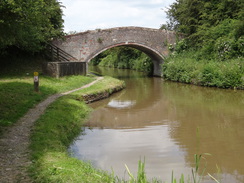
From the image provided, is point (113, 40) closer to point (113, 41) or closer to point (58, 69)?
point (113, 41)

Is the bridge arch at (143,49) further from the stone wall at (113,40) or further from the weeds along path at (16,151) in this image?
the weeds along path at (16,151)

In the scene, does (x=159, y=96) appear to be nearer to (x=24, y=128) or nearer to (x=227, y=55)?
(x=227, y=55)

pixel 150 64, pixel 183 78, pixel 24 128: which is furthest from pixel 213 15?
pixel 24 128

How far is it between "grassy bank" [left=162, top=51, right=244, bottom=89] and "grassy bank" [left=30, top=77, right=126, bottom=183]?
838 centimetres

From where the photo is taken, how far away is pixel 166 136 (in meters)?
7.03

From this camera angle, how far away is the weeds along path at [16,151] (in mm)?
3910

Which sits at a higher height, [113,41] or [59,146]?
[113,41]

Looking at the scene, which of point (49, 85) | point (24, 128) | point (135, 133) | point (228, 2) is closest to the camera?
point (24, 128)

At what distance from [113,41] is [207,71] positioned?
7.88 m

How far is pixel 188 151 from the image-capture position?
589cm

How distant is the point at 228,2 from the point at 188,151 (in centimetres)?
1562

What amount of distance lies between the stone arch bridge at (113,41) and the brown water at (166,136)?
8.96 meters

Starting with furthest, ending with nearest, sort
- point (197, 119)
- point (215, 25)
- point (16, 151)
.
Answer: point (215, 25) → point (197, 119) → point (16, 151)

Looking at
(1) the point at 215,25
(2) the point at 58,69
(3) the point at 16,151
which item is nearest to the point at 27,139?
(3) the point at 16,151
